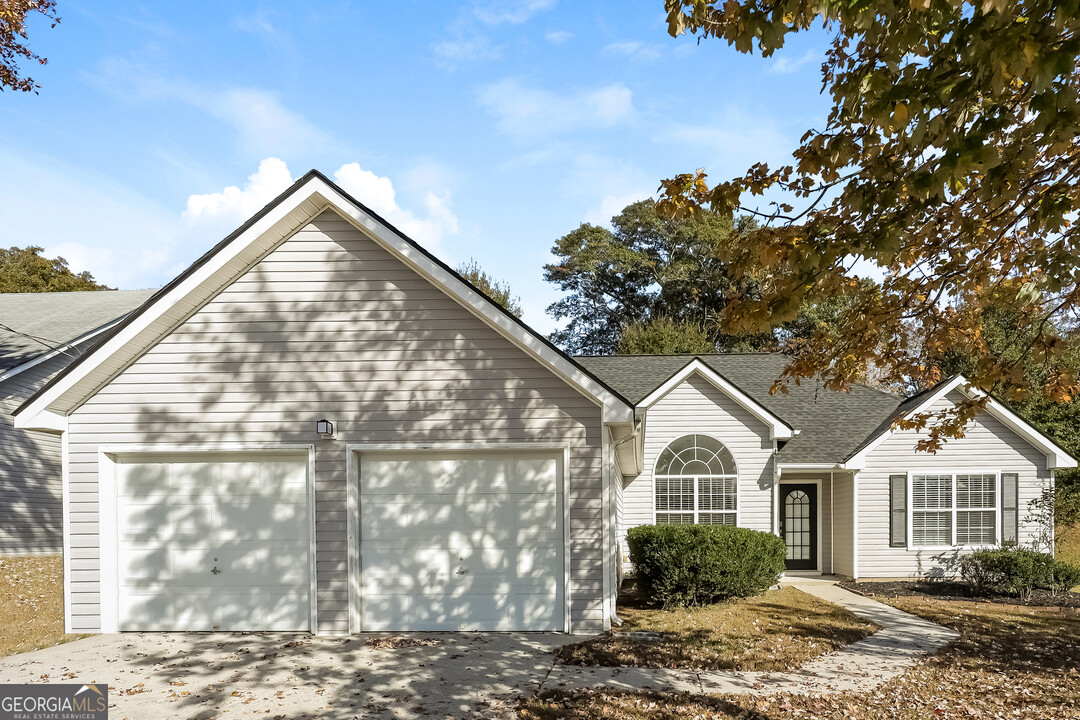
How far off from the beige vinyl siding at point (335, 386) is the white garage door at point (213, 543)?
355mm

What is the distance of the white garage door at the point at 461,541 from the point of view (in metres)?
9.48

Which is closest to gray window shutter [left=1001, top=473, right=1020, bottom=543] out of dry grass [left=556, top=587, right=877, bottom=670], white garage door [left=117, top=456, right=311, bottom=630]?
dry grass [left=556, top=587, right=877, bottom=670]

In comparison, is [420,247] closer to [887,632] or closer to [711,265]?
[887,632]

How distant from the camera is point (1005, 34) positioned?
3656 millimetres

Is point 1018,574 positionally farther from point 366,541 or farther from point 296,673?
point 296,673

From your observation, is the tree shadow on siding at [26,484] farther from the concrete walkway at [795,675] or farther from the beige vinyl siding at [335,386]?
the concrete walkway at [795,675]

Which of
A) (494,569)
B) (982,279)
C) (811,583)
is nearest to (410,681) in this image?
(494,569)

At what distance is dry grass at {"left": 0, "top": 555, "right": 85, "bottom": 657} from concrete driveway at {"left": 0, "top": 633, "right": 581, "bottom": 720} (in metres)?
0.82

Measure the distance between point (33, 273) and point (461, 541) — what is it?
38.3 metres

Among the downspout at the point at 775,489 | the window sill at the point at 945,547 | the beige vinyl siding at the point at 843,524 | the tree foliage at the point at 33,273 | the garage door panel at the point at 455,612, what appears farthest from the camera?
the tree foliage at the point at 33,273

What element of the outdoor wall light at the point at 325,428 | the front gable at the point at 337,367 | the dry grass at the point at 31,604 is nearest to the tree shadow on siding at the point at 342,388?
the front gable at the point at 337,367

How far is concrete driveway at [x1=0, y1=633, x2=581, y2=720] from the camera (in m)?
6.55

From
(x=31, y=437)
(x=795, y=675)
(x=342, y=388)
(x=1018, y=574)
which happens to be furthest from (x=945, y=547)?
(x=31, y=437)

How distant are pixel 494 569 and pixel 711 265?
37283 mm
